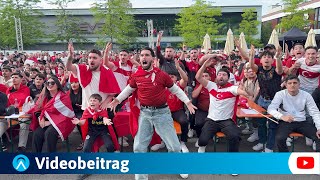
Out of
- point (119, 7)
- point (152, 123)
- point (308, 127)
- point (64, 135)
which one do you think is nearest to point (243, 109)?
point (308, 127)

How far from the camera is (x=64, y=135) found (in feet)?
16.5

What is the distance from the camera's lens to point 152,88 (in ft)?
13.8

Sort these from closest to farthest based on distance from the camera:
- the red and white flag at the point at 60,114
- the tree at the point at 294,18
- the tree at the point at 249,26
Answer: the red and white flag at the point at 60,114 → the tree at the point at 294,18 → the tree at the point at 249,26

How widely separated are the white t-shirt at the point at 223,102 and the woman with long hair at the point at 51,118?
2.58 m

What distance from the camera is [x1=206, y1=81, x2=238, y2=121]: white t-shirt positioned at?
15.7 ft

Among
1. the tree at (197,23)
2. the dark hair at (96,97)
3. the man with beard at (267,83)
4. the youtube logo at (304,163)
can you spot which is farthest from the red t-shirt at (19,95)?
the tree at (197,23)

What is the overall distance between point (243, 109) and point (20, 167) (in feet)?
12.6

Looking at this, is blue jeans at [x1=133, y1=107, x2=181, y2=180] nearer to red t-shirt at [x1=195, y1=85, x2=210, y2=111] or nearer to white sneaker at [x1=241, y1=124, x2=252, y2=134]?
red t-shirt at [x1=195, y1=85, x2=210, y2=111]

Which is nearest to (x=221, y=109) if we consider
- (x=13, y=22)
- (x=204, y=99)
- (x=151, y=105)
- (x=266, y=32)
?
(x=204, y=99)

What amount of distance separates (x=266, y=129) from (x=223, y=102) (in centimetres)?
125

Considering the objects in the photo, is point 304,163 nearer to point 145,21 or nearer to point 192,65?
point 192,65

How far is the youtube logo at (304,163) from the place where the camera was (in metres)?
3.82

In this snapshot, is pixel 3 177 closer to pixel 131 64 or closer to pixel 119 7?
pixel 131 64

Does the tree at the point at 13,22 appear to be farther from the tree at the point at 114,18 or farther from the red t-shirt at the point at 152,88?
the red t-shirt at the point at 152,88
